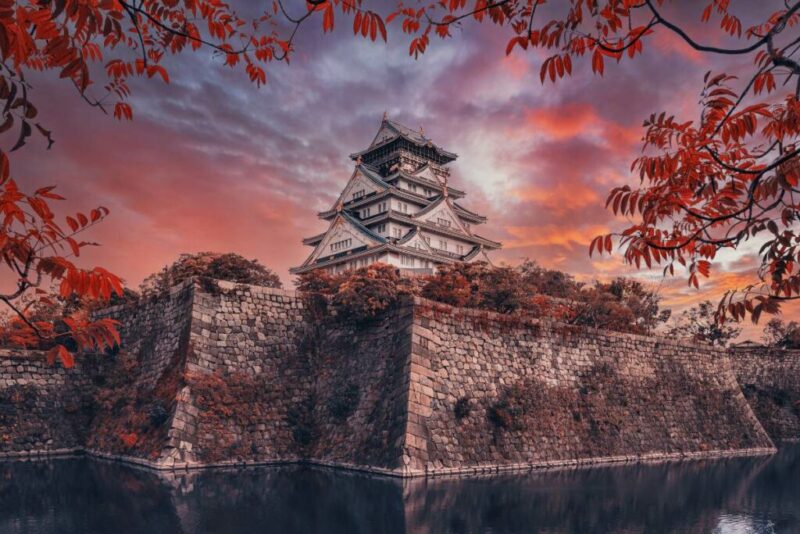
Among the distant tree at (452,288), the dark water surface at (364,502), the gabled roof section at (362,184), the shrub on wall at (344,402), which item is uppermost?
the gabled roof section at (362,184)

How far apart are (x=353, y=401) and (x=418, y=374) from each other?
112 inches

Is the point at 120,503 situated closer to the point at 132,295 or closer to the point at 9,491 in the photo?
the point at 9,491

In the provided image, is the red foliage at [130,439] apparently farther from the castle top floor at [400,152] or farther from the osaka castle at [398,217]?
the castle top floor at [400,152]

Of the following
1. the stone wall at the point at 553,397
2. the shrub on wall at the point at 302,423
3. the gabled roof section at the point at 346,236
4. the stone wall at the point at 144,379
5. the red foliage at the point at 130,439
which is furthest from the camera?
the gabled roof section at the point at 346,236

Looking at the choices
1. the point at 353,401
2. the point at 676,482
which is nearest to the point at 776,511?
the point at 676,482

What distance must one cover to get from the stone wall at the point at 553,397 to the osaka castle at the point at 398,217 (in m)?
21.5

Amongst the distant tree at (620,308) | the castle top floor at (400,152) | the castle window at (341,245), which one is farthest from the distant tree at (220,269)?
the castle top floor at (400,152)

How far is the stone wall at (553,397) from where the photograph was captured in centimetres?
2003

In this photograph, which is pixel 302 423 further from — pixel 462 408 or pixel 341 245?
pixel 341 245

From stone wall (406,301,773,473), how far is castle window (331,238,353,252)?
26.7 metres

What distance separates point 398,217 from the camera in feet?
162

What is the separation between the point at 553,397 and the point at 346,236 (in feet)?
96.9

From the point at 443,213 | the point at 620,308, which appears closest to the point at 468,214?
the point at 443,213

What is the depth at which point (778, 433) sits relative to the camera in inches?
1528
